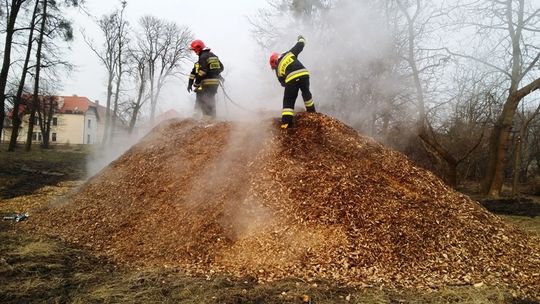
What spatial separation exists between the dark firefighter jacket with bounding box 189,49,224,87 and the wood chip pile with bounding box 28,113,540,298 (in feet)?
6.60

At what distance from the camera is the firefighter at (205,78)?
1003cm

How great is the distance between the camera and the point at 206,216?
6.54 m

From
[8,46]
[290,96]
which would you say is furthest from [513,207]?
[8,46]

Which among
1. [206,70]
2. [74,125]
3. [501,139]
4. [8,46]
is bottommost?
[501,139]

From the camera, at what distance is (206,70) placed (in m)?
10.1

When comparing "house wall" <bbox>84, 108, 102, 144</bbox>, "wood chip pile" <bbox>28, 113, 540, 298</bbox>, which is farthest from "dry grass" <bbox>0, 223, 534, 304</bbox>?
"house wall" <bbox>84, 108, 102, 144</bbox>

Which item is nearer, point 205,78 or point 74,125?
point 205,78

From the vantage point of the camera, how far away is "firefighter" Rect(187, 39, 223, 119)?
10031 millimetres

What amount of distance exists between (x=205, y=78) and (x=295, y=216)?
5239 mm

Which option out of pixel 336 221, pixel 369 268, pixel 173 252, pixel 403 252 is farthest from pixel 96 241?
pixel 403 252

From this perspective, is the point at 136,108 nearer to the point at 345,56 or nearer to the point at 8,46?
the point at 8,46

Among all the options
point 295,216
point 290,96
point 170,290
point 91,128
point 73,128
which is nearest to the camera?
point 170,290

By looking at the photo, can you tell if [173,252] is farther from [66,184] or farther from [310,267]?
[66,184]

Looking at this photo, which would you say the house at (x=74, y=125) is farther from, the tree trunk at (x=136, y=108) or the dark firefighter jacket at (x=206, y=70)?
the dark firefighter jacket at (x=206, y=70)
